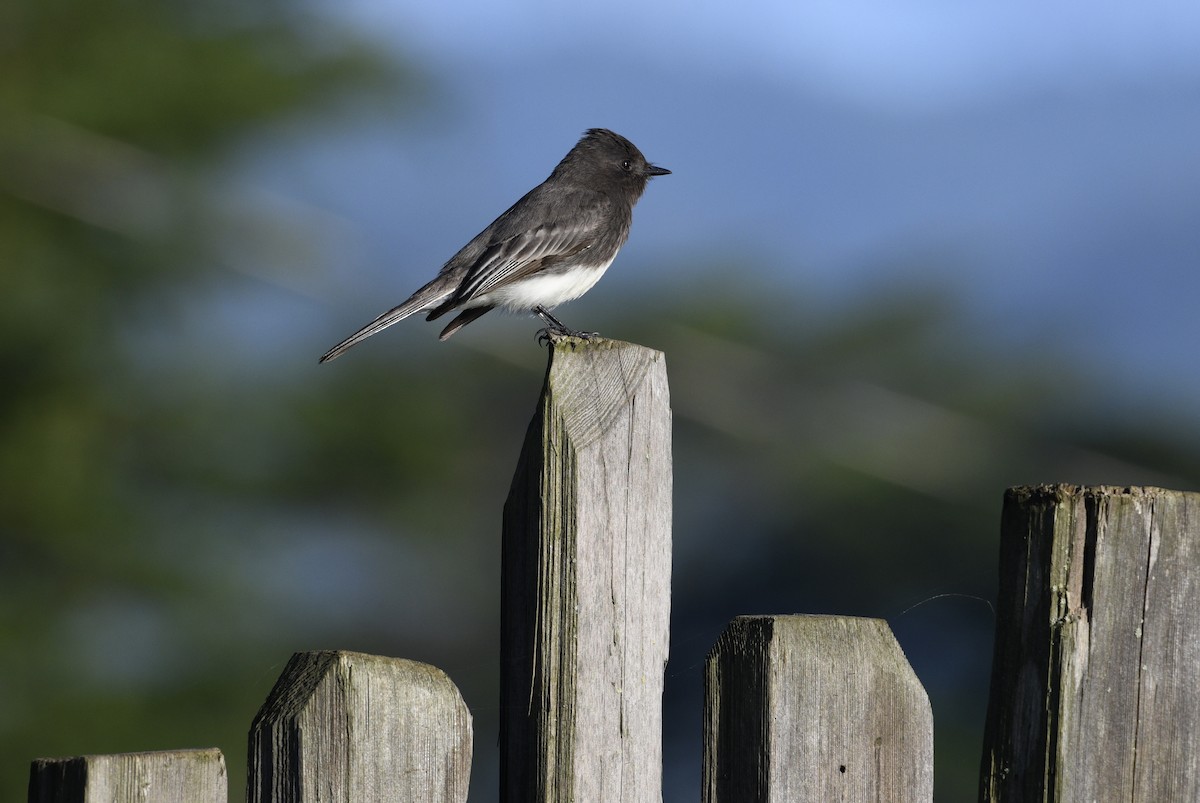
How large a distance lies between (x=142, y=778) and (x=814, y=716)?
42.0 inches

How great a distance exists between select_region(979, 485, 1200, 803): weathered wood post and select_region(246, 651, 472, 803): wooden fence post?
3.11 ft

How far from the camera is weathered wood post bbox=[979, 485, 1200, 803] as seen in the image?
7.26ft

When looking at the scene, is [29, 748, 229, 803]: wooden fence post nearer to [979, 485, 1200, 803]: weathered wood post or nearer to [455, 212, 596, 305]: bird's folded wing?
[979, 485, 1200, 803]: weathered wood post

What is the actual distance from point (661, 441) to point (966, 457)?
4817mm

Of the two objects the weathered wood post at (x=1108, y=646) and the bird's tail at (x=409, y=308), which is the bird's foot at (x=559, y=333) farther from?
the weathered wood post at (x=1108, y=646)

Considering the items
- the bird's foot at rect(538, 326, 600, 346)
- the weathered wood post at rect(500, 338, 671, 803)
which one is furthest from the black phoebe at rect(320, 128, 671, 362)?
the weathered wood post at rect(500, 338, 671, 803)

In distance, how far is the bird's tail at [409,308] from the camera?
5.73m

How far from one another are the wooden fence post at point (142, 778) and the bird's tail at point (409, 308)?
348 centimetres

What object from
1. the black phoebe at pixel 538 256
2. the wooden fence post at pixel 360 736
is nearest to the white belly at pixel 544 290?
the black phoebe at pixel 538 256

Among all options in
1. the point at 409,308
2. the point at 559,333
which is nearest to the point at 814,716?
the point at 559,333

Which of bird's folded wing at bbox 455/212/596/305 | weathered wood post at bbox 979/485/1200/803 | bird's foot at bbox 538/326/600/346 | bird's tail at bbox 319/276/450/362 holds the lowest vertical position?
weathered wood post at bbox 979/485/1200/803

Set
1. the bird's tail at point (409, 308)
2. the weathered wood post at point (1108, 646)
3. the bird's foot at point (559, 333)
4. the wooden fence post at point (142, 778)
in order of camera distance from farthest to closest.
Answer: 1. the bird's tail at point (409, 308)
2. the bird's foot at point (559, 333)
3. the weathered wood post at point (1108, 646)
4. the wooden fence post at point (142, 778)

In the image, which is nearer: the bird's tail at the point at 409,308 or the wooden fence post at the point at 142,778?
the wooden fence post at the point at 142,778

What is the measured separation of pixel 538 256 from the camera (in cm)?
639
